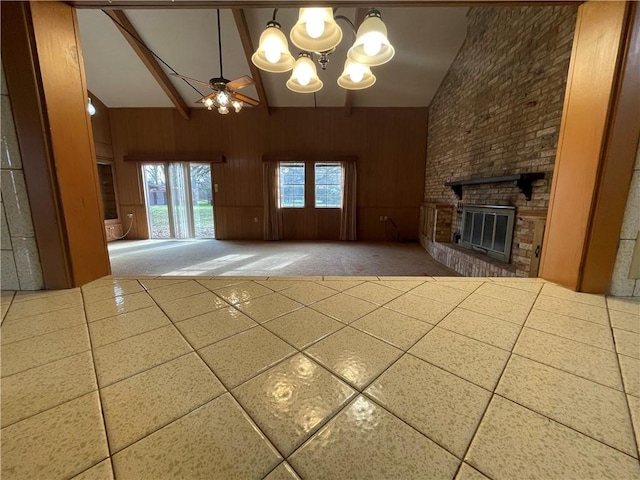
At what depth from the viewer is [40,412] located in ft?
2.02

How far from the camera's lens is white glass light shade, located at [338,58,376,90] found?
2.29m

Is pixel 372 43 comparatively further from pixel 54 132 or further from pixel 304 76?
pixel 54 132

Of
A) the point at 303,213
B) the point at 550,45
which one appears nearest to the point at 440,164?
the point at 550,45

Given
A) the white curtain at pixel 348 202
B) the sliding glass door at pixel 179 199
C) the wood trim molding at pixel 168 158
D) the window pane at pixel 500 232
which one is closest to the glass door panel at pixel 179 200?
the sliding glass door at pixel 179 199

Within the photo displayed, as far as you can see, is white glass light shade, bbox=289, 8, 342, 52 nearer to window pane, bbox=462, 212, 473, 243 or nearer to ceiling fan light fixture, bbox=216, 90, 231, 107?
ceiling fan light fixture, bbox=216, 90, 231, 107

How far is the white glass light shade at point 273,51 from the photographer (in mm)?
1891

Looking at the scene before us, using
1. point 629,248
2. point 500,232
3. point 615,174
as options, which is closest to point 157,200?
point 500,232

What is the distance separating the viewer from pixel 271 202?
20.2ft

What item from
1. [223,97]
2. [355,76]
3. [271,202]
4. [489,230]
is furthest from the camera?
[271,202]

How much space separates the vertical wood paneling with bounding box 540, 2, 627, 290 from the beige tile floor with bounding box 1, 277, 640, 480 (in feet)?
1.16

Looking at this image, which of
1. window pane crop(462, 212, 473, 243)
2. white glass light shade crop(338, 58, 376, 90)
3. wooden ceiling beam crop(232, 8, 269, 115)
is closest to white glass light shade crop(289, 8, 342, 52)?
white glass light shade crop(338, 58, 376, 90)

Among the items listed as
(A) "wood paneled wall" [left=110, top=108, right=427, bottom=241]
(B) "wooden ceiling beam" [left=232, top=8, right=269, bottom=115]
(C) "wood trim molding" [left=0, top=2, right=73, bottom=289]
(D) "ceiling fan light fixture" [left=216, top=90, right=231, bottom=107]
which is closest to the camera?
(C) "wood trim molding" [left=0, top=2, right=73, bottom=289]

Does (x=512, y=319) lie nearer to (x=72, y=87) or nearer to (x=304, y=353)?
(x=304, y=353)

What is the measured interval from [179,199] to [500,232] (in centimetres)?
667
